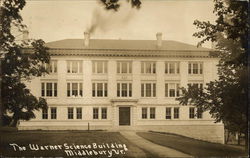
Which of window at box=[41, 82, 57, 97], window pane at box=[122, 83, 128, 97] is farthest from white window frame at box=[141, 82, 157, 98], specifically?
window at box=[41, 82, 57, 97]

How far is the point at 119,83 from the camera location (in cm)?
762

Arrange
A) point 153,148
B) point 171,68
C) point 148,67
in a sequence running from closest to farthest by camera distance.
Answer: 1. point 153,148
2. point 171,68
3. point 148,67

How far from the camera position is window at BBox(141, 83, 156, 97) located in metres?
7.71

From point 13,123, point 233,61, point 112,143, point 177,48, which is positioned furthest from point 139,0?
point 13,123

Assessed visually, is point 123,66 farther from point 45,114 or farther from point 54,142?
point 54,142

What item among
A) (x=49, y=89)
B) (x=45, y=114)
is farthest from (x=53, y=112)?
(x=49, y=89)

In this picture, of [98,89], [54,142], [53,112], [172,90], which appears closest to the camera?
[54,142]

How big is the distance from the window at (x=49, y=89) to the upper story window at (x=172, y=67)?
2489mm

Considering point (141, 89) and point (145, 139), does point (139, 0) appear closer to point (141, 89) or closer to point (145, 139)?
point (141, 89)

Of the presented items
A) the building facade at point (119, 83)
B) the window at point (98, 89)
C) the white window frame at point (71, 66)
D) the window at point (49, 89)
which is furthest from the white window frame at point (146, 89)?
the window at point (49, 89)

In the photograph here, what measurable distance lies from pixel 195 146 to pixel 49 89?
10.3 feet

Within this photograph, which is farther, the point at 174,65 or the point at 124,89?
the point at 124,89

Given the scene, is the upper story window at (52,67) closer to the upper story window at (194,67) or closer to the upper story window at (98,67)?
the upper story window at (98,67)

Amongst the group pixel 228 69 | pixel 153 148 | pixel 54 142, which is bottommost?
pixel 153 148
